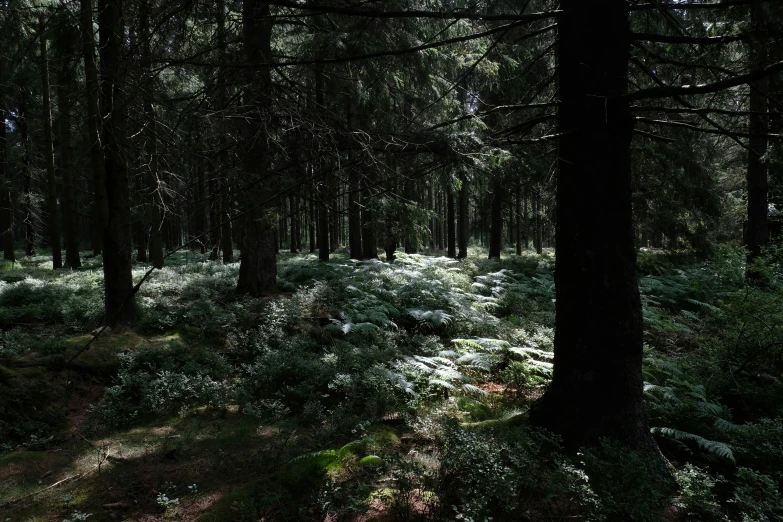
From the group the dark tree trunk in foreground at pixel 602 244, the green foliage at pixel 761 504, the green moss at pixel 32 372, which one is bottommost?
the green foliage at pixel 761 504

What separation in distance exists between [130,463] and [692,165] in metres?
17.4

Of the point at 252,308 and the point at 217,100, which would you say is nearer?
the point at 217,100

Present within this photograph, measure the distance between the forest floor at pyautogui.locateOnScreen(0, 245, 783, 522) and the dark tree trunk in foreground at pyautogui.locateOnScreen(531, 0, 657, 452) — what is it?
1.31ft

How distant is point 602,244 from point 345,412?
10.8 ft

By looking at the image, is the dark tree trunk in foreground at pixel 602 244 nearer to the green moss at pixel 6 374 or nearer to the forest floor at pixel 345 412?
the forest floor at pixel 345 412

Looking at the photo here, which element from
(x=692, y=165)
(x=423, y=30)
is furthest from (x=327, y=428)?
(x=692, y=165)

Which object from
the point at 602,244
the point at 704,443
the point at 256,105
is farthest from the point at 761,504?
the point at 256,105

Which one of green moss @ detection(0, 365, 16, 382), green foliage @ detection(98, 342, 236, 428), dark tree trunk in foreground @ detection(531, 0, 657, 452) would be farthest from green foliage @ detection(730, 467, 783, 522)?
green moss @ detection(0, 365, 16, 382)

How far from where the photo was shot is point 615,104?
3.62 meters

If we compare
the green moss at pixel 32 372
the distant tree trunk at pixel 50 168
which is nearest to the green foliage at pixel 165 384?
the green moss at pixel 32 372

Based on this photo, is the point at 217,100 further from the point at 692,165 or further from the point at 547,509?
the point at 692,165

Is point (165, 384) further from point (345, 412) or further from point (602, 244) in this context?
point (602, 244)

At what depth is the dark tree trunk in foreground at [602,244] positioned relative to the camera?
146 inches

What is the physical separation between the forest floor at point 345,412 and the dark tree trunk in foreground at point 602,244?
0.40 metres
